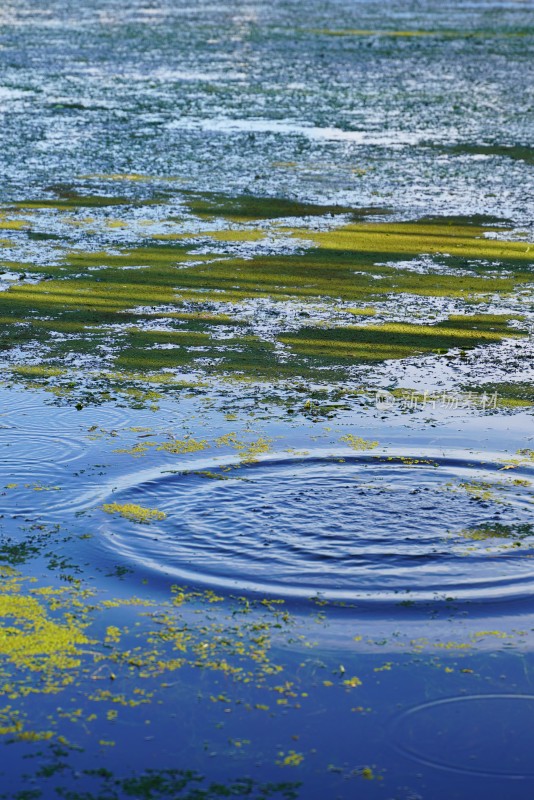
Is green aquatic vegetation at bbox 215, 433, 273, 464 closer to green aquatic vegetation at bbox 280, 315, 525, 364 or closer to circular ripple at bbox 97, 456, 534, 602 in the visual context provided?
circular ripple at bbox 97, 456, 534, 602

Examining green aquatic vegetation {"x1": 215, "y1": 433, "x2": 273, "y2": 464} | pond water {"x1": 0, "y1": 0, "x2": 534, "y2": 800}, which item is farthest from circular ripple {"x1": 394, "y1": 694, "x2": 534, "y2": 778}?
green aquatic vegetation {"x1": 215, "y1": 433, "x2": 273, "y2": 464}

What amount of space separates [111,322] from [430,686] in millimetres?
4666

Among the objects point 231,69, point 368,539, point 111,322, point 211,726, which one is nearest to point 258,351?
point 111,322

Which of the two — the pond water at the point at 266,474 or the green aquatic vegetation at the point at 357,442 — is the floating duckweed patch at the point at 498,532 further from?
the green aquatic vegetation at the point at 357,442

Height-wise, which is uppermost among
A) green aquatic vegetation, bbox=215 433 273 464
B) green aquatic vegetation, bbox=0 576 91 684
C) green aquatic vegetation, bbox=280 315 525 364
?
green aquatic vegetation, bbox=280 315 525 364

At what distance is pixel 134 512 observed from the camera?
5922mm

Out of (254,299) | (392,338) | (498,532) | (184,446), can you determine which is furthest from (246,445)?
(254,299)

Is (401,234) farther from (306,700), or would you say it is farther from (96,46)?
(96,46)

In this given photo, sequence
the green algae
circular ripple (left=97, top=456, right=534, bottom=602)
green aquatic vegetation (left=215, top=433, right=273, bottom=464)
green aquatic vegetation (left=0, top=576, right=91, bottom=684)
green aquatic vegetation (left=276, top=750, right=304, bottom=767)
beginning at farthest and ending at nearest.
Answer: the green algae → green aquatic vegetation (left=215, top=433, right=273, bottom=464) → circular ripple (left=97, top=456, right=534, bottom=602) → green aquatic vegetation (left=0, top=576, right=91, bottom=684) → green aquatic vegetation (left=276, top=750, right=304, bottom=767)

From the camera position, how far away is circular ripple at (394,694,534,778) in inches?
167

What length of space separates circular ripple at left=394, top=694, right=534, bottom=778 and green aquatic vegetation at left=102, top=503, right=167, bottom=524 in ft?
5.63

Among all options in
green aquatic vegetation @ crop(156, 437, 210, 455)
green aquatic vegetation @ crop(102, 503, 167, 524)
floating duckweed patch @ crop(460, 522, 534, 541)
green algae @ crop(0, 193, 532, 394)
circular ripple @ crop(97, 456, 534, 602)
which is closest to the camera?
circular ripple @ crop(97, 456, 534, 602)

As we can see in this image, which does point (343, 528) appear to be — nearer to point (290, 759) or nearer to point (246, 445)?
point (246, 445)

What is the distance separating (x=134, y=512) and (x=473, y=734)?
6.69ft
